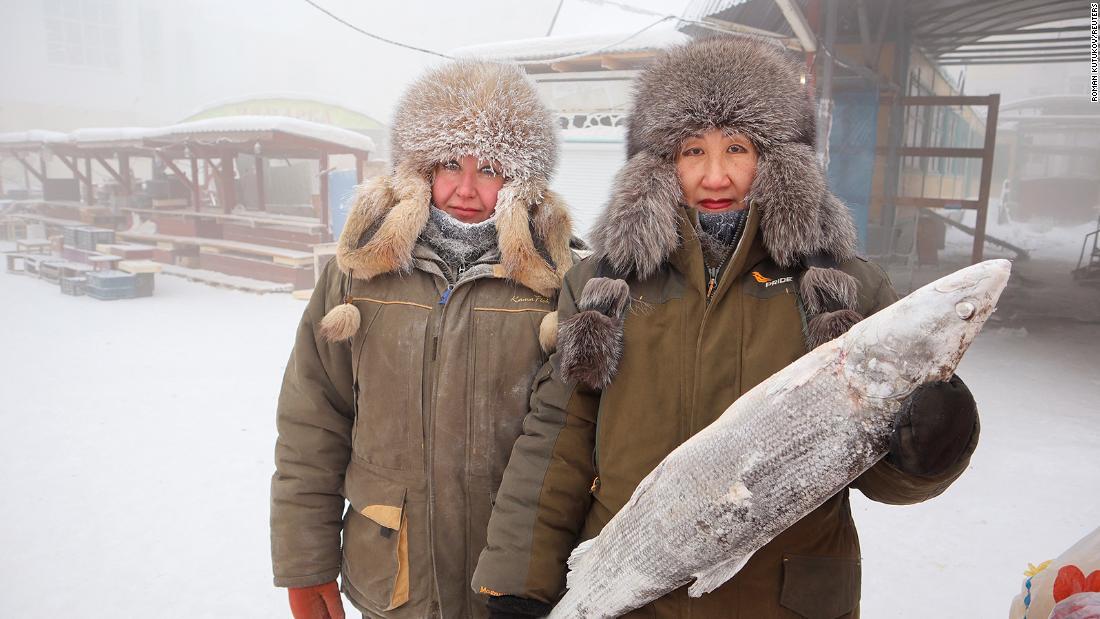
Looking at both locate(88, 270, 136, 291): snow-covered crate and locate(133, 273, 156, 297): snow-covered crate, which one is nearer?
locate(88, 270, 136, 291): snow-covered crate

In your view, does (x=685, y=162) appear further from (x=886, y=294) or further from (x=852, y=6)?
(x=852, y=6)

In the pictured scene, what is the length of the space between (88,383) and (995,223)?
23.7m

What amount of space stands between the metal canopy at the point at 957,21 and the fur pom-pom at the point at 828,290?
5086 millimetres

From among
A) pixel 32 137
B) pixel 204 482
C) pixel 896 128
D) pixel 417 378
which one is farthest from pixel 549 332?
pixel 896 128

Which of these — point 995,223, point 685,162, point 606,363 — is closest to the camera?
point 606,363

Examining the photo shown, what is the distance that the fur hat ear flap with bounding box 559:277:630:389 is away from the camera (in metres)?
1.24

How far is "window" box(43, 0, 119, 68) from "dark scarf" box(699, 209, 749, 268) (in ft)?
21.7

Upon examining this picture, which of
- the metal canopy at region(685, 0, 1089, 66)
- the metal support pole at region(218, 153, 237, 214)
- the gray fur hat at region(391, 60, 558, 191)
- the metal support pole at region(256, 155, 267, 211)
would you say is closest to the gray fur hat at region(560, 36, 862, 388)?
the gray fur hat at region(391, 60, 558, 191)

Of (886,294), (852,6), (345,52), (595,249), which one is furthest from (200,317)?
(852,6)

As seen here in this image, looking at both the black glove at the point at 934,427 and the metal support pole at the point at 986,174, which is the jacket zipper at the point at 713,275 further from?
the metal support pole at the point at 986,174

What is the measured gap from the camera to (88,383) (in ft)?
16.0

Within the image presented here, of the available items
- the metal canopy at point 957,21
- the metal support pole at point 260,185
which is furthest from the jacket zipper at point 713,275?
the metal support pole at point 260,185

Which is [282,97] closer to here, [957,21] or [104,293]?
[104,293]

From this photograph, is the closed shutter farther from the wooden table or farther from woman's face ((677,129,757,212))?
woman's face ((677,129,757,212))
